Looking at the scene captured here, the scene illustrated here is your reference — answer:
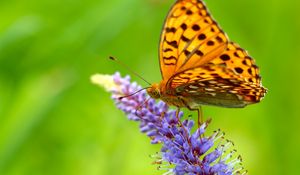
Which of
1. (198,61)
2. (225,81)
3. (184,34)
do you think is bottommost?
(225,81)

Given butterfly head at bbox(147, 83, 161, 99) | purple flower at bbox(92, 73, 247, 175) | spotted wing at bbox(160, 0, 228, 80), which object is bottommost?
purple flower at bbox(92, 73, 247, 175)

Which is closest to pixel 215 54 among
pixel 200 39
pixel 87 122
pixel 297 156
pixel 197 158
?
pixel 200 39

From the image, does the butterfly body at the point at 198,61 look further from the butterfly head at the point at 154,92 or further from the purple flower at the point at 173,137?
the purple flower at the point at 173,137

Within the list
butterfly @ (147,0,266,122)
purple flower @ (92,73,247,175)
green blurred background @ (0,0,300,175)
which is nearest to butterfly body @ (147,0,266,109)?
butterfly @ (147,0,266,122)

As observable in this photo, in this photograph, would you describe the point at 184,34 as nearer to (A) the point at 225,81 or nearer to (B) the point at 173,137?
(A) the point at 225,81

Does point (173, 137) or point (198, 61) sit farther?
point (198, 61)

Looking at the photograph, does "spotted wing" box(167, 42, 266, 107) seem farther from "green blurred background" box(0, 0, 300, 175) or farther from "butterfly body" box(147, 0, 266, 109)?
"green blurred background" box(0, 0, 300, 175)

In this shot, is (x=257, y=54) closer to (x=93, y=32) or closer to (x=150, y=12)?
(x=150, y=12)

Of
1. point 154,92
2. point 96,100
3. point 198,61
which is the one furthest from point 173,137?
point 96,100
